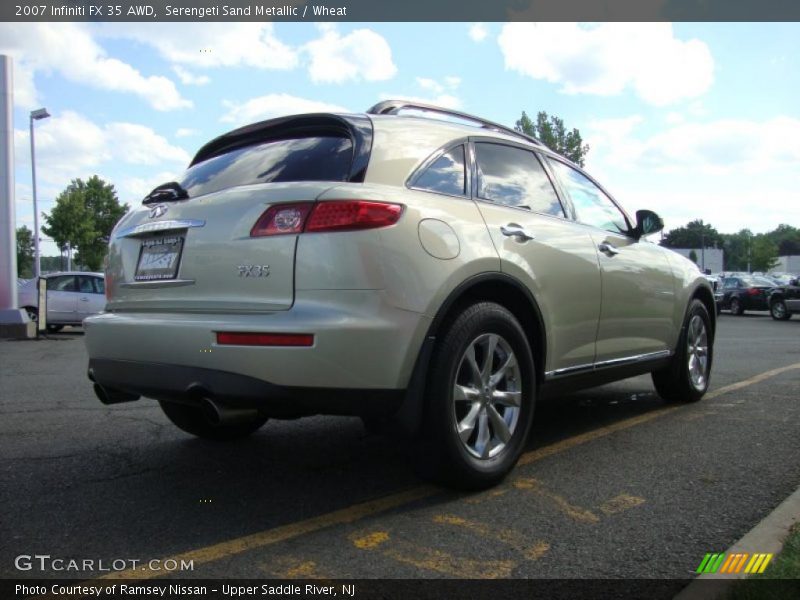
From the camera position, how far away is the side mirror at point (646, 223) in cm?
516

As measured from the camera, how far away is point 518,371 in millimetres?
3615

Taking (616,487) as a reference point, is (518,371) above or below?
above

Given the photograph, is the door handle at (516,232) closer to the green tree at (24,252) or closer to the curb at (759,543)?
the curb at (759,543)

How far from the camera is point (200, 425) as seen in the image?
14.2ft

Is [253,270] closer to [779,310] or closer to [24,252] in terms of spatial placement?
[779,310]

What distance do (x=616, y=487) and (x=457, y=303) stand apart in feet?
3.98

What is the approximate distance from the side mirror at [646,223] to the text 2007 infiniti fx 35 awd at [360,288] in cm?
111

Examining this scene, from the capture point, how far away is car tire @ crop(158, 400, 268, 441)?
13.8 ft

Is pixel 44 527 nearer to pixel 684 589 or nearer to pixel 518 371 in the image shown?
pixel 518 371

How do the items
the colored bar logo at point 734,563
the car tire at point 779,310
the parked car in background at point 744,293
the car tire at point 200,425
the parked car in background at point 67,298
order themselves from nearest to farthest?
the colored bar logo at point 734,563, the car tire at point 200,425, the parked car in background at point 67,298, the car tire at point 779,310, the parked car in background at point 744,293

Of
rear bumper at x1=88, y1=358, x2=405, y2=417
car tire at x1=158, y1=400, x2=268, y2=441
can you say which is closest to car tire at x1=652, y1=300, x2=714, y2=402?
car tire at x1=158, y1=400, x2=268, y2=441

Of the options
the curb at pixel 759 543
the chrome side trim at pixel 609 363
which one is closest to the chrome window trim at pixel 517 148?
the chrome side trim at pixel 609 363

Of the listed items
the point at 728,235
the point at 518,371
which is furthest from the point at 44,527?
the point at 728,235

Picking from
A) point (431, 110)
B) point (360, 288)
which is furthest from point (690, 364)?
point (360, 288)
